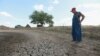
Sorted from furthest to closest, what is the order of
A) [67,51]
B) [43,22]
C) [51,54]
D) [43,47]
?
[43,22] < [43,47] < [67,51] < [51,54]

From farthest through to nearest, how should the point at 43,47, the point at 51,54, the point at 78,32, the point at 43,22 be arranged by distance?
the point at 43,22 < the point at 78,32 < the point at 43,47 < the point at 51,54

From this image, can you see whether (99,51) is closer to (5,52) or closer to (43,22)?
(5,52)

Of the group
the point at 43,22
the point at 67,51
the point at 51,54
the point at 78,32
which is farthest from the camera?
the point at 43,22

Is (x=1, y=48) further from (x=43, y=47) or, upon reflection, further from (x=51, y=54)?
(x=51, y=54)

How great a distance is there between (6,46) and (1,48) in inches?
26.4

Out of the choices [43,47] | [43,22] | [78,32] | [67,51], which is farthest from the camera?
[43,22]

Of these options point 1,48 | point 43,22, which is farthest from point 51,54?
point 43,22

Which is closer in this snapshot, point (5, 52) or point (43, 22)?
point (5, 52)

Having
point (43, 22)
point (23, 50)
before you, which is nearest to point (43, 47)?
point (23, 50)

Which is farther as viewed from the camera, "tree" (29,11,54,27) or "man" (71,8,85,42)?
"tree" (29,11,54,27)

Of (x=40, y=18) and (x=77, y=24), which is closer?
(x=77, y=24)

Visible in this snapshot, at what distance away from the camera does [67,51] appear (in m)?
14.1

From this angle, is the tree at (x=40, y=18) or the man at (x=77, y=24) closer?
the man at (x=77, y=24)

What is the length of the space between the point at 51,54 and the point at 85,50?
84.2 inches
